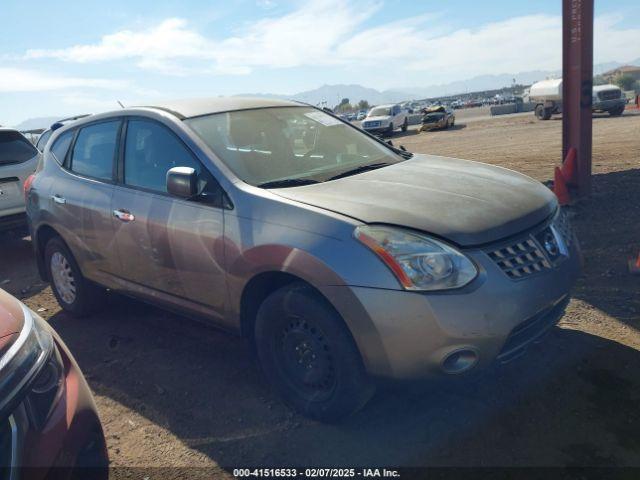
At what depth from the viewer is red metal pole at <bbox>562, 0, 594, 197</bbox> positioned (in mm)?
7797

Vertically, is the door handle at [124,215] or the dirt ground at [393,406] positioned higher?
the door handle at [124,215]

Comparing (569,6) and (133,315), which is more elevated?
(569,6)

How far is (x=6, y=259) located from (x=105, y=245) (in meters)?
4.85

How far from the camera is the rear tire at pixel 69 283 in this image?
4918 millimetres


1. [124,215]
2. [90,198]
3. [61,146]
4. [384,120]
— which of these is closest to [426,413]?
[124,215]

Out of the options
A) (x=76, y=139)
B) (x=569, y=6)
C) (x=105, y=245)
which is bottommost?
(x=105, y=245)

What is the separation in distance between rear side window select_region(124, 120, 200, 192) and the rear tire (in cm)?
126

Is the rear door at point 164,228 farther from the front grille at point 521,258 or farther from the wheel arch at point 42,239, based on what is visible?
the front grille at point 521,258

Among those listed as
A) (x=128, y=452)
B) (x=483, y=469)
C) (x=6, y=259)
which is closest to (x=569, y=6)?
(x=483, y=469)

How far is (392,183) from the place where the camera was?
134 inches

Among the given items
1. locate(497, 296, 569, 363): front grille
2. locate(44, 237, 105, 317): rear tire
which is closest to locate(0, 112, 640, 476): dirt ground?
locate(497, 296, 569, 363): front grille

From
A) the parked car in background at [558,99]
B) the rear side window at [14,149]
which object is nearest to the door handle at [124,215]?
the rear side window at [14,149]

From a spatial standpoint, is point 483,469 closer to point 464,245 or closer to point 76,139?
point 464,245

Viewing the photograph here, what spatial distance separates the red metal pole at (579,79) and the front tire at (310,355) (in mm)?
6057
